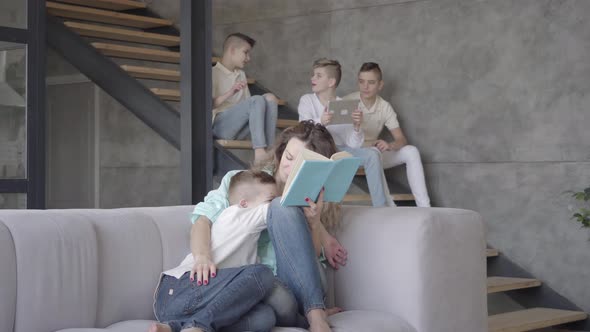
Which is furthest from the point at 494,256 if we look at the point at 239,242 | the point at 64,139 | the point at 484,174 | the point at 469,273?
the point at 64,139

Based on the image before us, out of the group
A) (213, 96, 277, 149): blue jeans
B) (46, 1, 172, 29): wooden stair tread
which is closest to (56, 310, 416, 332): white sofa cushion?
(213, 96, 277, 149): blue jeans

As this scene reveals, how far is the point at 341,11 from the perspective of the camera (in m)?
6.16

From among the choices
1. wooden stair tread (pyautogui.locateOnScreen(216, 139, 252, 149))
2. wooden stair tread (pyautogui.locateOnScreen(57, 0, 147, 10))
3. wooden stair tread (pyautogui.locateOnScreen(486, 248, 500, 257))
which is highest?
wooden stair tread (pyautogui.locateOnScreen(57, 0, 147, 10))

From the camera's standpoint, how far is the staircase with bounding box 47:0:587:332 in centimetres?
478

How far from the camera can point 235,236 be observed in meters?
2.72

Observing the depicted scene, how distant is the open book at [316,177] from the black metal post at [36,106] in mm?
2395

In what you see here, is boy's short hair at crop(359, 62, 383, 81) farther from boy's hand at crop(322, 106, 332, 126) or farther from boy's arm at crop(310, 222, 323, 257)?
boy's arm at crop(310, 222, 323, 257)

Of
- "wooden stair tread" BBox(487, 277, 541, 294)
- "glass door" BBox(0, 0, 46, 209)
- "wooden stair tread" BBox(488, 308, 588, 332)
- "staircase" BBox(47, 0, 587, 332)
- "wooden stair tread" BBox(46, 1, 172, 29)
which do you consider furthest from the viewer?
"wooden stair tread" BBox(46, 1, 172, 29)

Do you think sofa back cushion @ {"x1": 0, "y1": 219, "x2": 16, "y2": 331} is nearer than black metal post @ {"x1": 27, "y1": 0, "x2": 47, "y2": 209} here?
Yes

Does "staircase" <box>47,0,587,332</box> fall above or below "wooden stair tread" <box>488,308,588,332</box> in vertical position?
above

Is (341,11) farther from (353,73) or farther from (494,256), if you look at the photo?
(494,256)

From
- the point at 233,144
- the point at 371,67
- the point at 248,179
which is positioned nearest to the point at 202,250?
the point at 248,179

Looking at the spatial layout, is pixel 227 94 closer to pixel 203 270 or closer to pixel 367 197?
pixel 367 197

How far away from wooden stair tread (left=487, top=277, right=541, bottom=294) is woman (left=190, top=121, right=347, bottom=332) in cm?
220
